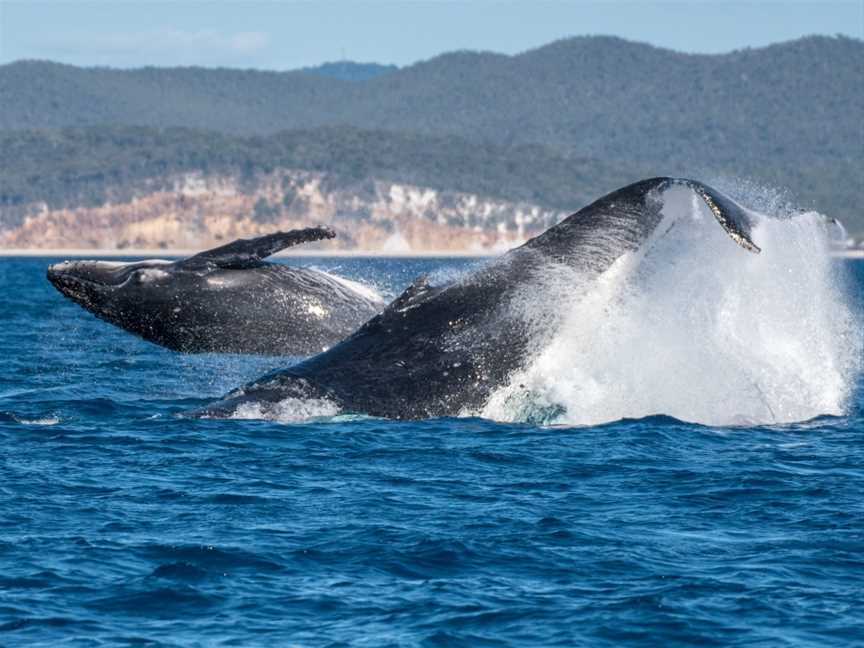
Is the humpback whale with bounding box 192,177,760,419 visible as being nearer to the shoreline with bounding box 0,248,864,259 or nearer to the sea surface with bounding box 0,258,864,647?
the sea surface with bounding box 0,258,864,647

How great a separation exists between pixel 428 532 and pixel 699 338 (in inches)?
246

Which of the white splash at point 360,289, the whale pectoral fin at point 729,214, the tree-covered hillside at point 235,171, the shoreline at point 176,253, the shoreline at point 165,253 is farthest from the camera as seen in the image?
the tree-covered hillside at point 235,171

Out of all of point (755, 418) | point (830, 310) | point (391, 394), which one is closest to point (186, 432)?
point (391, 394)

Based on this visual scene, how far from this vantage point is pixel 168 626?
10578 mm

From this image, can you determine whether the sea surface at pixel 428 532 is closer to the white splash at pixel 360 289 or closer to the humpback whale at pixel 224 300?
the humpback whale at pixel 224 300

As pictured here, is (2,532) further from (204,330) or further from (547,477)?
(204,330)

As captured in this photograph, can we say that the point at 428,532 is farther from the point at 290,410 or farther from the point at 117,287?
the point at 117,287

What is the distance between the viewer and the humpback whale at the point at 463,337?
1598cm

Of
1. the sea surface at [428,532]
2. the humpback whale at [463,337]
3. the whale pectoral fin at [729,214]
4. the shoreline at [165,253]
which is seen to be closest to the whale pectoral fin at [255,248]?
the sea surface at [428,532]

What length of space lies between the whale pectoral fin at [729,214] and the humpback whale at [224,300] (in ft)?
18.8

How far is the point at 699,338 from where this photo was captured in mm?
17969

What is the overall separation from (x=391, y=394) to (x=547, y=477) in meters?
2.24

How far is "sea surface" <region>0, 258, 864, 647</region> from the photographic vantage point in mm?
10594

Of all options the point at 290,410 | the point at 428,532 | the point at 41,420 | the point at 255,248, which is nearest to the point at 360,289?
the point at 255,248
